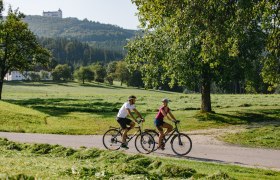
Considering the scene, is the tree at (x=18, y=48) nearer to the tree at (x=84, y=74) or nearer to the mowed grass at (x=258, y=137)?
the mowed grass at (x=258, y=137)

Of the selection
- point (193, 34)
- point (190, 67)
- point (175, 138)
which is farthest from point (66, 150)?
point (190, 67)

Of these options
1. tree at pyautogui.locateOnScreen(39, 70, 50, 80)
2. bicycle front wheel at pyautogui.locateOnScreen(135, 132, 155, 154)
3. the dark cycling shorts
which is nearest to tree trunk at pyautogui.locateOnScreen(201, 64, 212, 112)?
the dark cycling shorts

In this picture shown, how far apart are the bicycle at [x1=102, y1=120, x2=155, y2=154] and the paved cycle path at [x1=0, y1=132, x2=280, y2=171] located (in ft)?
1.42

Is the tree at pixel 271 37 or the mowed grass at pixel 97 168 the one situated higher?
the tree at pixel 271 37

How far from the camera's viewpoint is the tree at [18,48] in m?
55.0

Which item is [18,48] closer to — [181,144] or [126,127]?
[126,127]

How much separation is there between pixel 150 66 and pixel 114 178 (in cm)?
2741

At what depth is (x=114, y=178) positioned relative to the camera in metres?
9.73

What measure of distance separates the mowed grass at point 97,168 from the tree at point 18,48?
1555 inches

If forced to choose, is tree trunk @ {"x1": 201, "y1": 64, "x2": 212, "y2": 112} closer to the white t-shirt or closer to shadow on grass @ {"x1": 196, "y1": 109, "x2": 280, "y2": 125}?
shadow on grass @ {"x1": 196, "y1": 109, "x2": 280, "y2": 125}

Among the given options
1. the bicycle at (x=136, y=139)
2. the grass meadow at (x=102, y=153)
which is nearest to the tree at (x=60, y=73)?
the grass meadow at (x=102, y=153)

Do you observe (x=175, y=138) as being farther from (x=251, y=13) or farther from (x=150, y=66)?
(x=150, y=66)

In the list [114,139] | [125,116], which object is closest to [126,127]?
[125,116]

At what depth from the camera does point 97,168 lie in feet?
35.6
